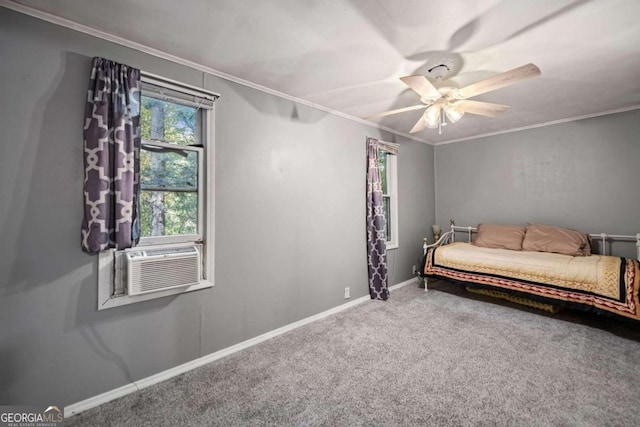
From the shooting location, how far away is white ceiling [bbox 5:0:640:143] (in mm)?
1533

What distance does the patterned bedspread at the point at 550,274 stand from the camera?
8.04 feet

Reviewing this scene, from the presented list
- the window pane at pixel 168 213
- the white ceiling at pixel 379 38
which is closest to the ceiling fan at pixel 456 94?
the white ceiling at pixel 379 38

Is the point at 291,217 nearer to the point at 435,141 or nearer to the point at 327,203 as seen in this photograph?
the point at 327,203

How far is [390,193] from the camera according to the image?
13.4 ft

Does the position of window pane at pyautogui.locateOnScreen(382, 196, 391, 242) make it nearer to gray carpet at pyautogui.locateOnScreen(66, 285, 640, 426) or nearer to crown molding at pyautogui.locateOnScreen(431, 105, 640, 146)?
gray carpet at pyautogui.locateOnScreen(66, 285, 640, 426)

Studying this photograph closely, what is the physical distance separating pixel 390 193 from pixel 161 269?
3199 mm

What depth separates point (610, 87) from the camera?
2.60 meters

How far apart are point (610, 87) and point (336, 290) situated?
3.48 metres

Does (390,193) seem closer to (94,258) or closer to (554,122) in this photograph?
(554,122)

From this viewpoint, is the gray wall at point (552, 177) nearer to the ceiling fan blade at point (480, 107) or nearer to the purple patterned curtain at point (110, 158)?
the ceiling fan blade at point (480, 107)

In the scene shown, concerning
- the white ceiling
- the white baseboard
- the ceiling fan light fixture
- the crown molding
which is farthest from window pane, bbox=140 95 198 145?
the crown molding

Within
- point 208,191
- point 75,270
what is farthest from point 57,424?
point 208,191

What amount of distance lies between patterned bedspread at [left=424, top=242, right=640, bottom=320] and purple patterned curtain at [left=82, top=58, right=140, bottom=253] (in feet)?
11.9

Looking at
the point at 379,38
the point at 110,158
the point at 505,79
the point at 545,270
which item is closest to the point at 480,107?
the point at 505,79
